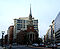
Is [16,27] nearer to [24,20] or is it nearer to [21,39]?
[24,20]

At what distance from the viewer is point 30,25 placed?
123 m

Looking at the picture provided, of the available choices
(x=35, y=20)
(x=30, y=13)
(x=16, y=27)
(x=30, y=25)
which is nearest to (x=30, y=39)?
(x=30, y=25)

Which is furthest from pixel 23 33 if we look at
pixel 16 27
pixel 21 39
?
pixel 16 27

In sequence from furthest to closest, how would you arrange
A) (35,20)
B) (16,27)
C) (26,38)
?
(35,20) < (16,27) < (26,38)

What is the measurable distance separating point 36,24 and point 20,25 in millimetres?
23064

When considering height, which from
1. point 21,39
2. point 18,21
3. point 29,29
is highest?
point 18,21

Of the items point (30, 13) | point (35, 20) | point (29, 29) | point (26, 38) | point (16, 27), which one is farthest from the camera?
point (35, 20)

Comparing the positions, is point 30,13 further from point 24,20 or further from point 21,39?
point 24,20

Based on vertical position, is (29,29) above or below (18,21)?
below

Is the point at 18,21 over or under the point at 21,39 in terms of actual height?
over

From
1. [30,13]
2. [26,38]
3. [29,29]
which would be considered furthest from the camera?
[30,13]

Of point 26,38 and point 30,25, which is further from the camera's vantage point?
point 30,25

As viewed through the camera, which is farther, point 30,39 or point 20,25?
point 20,25

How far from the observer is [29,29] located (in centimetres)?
12212
